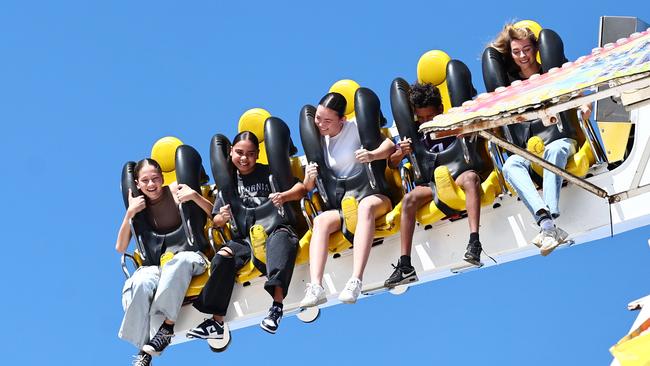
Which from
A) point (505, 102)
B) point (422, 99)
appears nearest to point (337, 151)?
point (422, 99)

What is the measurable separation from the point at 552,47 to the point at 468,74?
2.63 feet

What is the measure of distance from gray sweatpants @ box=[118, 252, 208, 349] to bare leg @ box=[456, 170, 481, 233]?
2.58m

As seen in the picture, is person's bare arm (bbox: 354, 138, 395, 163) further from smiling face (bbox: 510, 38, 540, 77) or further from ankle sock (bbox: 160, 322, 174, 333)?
ankle sock (bbox: 160, 322, 174, 333)

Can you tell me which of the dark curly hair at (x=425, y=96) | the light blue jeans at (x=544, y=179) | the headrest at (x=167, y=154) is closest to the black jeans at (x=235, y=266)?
the headrest at (x=167, y=154)

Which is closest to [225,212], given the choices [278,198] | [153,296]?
[278,198]

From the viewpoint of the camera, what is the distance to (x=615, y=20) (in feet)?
37.3

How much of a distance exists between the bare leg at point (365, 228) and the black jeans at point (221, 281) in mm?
1194

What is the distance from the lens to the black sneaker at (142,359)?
12.2 m

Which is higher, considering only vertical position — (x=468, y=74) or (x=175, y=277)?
(x=468, y=74)

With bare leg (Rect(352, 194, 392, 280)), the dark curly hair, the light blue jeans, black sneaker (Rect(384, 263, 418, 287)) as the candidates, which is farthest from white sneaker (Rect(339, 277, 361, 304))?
the dark curly hair

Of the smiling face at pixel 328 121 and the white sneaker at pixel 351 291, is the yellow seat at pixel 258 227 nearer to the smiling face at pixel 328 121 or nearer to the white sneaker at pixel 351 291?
the smiling face at pixel 328 121

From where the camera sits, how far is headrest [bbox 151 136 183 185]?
1352 centimetres

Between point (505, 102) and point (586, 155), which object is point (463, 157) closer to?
point (586, 155)

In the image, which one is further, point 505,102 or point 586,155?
point 586,155
